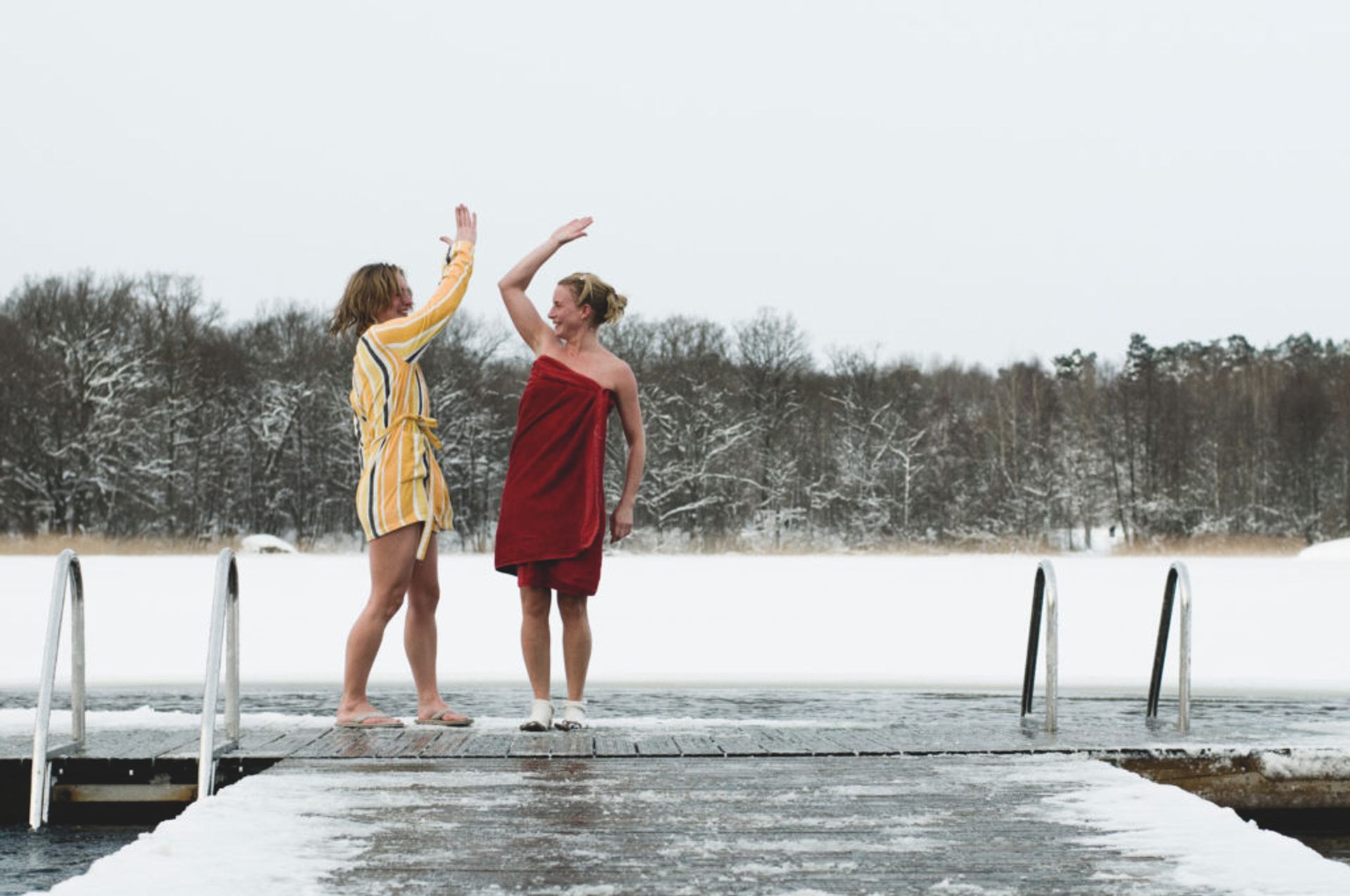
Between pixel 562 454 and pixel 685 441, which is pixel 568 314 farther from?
pixel 685 441

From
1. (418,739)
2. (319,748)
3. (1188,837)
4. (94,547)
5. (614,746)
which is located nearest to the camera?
(1188,837)

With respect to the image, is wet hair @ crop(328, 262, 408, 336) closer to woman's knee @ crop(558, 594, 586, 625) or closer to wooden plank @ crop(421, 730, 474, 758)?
woman's knee @ crop(558, 594, 586, 625)

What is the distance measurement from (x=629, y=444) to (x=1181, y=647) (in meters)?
2.14

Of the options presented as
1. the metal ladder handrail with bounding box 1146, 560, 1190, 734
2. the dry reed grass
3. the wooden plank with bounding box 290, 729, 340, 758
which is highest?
the dry reed grass

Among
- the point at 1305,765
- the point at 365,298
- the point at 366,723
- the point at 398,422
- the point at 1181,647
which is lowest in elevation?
the point at 1305,765

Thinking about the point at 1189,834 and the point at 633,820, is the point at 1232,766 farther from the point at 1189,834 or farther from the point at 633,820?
the point at 633,820

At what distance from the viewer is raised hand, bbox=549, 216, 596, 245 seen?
17.2 ft

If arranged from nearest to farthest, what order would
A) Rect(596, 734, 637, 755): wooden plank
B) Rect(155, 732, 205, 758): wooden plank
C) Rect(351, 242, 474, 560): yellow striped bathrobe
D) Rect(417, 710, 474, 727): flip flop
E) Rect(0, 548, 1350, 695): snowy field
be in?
Rect(596, 734, 637, 755): wooden plank < Rect(155, 732, 205, 758): wooden plank < Rect(351, 242, 474, 560): yellow striped bathrobe < Rect(417, 710, 474, 727): flip flop < Rect(0, 548, 1350, 695): snowy field

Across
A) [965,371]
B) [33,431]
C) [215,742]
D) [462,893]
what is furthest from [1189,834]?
[965,371]

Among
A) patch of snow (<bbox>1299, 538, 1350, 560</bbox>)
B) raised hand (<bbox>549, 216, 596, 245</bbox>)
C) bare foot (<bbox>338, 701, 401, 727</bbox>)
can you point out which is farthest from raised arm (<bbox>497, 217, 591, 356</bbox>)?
patch of snow (<bbox>1299, 538, 1350, 560</bbox>)

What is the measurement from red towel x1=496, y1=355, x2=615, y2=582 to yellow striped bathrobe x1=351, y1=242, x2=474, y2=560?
0.30 metres

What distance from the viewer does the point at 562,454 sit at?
516 cm

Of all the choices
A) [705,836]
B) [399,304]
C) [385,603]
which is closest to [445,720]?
[385,603]

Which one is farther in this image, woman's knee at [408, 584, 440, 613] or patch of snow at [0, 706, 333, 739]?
patch of snow at [0, 706, 333, 739]
